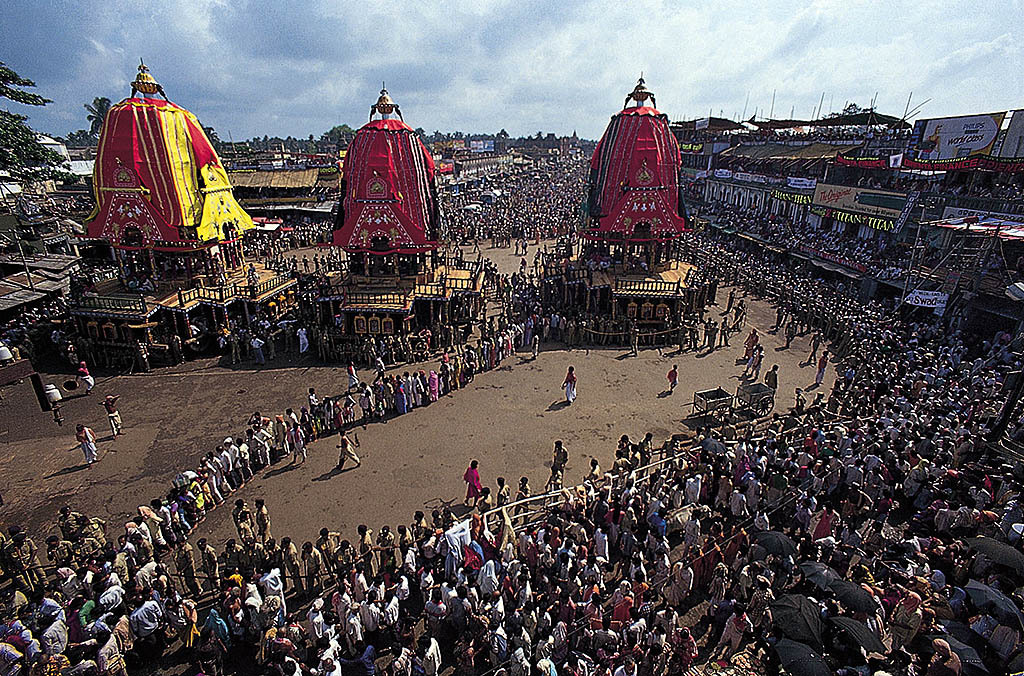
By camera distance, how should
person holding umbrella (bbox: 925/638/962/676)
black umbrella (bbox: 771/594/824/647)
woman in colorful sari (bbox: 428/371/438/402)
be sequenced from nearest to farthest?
1. person holding umbrella (bbox: 925/638/962/676)
2. black umbrella (bbox: 771/594/824/647)
3. woman in colorful sari (bbox: 428/371/438/402)

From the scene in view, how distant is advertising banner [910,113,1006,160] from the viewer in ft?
80.0

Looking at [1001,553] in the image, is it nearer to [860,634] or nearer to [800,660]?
[860,634]

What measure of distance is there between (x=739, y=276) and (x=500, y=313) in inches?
589

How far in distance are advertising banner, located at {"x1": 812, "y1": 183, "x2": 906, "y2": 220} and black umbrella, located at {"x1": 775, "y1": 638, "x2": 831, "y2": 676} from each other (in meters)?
27.7

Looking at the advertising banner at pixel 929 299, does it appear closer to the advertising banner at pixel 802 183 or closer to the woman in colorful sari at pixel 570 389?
the woman in colorful sari at pixel 570 389

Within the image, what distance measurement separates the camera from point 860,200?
99.0ft

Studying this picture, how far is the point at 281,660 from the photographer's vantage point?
24.5 ft

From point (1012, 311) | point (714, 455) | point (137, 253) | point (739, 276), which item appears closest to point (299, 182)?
point (137, 253)

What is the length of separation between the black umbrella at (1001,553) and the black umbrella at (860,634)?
285cm

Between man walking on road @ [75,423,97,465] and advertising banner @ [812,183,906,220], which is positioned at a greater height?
advertising banner @ [812,183,906,220]

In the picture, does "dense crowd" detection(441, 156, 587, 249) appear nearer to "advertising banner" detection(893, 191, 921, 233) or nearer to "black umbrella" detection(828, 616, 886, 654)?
"advertising banner" detection(893, 191, 921, 233)

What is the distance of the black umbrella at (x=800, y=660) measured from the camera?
22.0ft

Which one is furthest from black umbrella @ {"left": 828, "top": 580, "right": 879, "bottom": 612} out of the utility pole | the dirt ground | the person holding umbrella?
the utility pole

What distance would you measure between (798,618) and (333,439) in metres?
11.5
